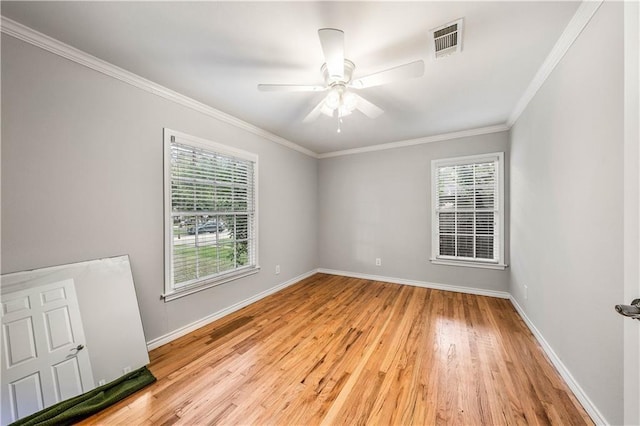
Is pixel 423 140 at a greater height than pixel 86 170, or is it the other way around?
pixel 423 140

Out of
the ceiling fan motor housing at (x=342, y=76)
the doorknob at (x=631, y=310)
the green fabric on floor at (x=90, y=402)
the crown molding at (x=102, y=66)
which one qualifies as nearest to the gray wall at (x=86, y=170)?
the crown molding at (x=102, y=66)

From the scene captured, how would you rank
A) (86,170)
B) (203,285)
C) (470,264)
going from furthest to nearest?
(470,264) < (203,285) < (86,170)

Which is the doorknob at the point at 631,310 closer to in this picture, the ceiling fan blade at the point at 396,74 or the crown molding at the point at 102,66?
the ceiling fan blade at the point at 396,74

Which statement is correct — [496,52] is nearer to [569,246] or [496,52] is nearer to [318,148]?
[569,246]

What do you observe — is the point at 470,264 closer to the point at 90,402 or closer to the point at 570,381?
the point at 570,381

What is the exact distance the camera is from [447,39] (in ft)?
5.43

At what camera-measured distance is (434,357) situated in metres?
2.08

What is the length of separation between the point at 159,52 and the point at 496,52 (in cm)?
268

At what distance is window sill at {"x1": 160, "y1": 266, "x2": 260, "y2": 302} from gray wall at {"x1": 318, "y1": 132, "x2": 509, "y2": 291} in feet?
6.61

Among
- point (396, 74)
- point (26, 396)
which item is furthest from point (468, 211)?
point (26, 396)

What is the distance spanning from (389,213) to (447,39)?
9.63 feet

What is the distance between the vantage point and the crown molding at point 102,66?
157 cm

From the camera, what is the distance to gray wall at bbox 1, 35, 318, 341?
1.59 m

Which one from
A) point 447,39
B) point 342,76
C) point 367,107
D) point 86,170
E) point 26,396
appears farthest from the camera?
point 367,107
